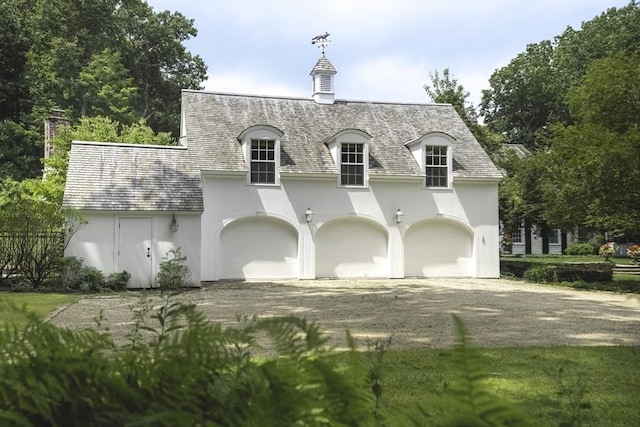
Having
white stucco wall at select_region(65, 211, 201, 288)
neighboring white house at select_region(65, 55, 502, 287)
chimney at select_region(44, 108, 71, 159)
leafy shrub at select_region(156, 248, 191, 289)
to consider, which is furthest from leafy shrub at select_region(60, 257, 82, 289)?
chimney at select_region(44, 108, 71, 159)

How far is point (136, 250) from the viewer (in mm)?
18469

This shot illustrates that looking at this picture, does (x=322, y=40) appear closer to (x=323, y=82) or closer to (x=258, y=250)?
(x=323, y=82)

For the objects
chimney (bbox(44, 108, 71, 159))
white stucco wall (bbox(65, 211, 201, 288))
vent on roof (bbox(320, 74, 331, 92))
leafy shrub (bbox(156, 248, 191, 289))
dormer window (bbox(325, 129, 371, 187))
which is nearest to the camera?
leafy shrub (bbox(156, 248, 191, 289))

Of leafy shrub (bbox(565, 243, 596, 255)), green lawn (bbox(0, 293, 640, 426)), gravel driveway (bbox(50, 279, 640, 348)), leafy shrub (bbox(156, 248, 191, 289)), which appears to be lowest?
gravel driveway (bbox(50, 279, 640, 348))

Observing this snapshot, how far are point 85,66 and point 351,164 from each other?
2885 centimetres

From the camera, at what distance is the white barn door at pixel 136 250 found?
18359 mm

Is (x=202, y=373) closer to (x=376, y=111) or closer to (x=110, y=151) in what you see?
(x=110, y=151)

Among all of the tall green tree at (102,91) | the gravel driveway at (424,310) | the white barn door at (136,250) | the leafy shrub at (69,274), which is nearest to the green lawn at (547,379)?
the gravel driveway at (424,310)

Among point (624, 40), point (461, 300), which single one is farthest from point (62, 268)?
point (624, 40)

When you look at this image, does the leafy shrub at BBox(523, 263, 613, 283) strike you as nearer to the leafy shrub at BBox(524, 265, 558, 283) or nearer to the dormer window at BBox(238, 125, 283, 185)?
the leafy shrub at BBox(524, 265, 558, 283)

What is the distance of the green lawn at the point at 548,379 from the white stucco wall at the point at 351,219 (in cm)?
1496

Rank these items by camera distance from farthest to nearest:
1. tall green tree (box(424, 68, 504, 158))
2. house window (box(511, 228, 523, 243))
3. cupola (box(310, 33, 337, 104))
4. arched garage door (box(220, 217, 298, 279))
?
1. house window (box(511, 228, 523, 243))
2. tall green tree (box(424, 68, 504, 158))
3. cupola (box(310, 33, 337, 104))
4. arched garage door (box(220, 217, 298, 279))

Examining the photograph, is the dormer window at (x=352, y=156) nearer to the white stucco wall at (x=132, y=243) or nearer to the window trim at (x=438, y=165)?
the window trim at (x=438, y=165)

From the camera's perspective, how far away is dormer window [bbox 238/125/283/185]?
72.6 ft
